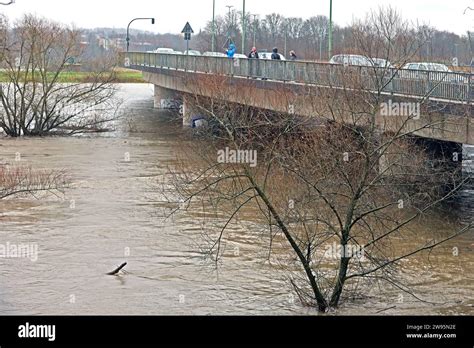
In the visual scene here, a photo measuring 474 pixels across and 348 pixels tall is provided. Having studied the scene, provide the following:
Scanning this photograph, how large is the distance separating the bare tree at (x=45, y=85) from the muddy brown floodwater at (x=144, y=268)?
2152 cm

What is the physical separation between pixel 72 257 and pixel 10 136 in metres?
33.1

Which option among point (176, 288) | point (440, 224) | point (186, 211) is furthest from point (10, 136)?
point (176, 288)

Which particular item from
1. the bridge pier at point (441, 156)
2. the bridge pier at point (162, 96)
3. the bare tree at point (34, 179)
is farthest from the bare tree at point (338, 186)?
the bridge pier at point (162, 96)

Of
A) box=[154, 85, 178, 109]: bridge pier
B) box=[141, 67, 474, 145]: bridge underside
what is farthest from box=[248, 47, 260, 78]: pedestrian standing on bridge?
box=[154, 85, 178, 109]: bridge pier

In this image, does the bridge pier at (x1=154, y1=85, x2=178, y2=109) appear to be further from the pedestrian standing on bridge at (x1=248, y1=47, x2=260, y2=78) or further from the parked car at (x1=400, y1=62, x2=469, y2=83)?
the parked car at (x1=400, y1=62, x2=469, y2=83)

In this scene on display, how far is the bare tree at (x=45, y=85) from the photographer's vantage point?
53.7 metres

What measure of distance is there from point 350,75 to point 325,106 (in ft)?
10.3

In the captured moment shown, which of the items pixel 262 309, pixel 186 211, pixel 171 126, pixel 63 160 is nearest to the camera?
pixel 262 309

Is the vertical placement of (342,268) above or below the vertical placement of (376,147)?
below

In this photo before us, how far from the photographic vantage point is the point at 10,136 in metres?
53.9

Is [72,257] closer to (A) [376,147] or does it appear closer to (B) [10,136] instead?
(A) [376,147]

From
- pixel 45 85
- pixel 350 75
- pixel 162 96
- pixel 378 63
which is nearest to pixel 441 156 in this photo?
pixel 350 75

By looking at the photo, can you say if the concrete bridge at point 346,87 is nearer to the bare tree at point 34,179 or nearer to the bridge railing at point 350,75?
the bridge railing at point 350,75

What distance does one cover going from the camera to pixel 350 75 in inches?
1102
